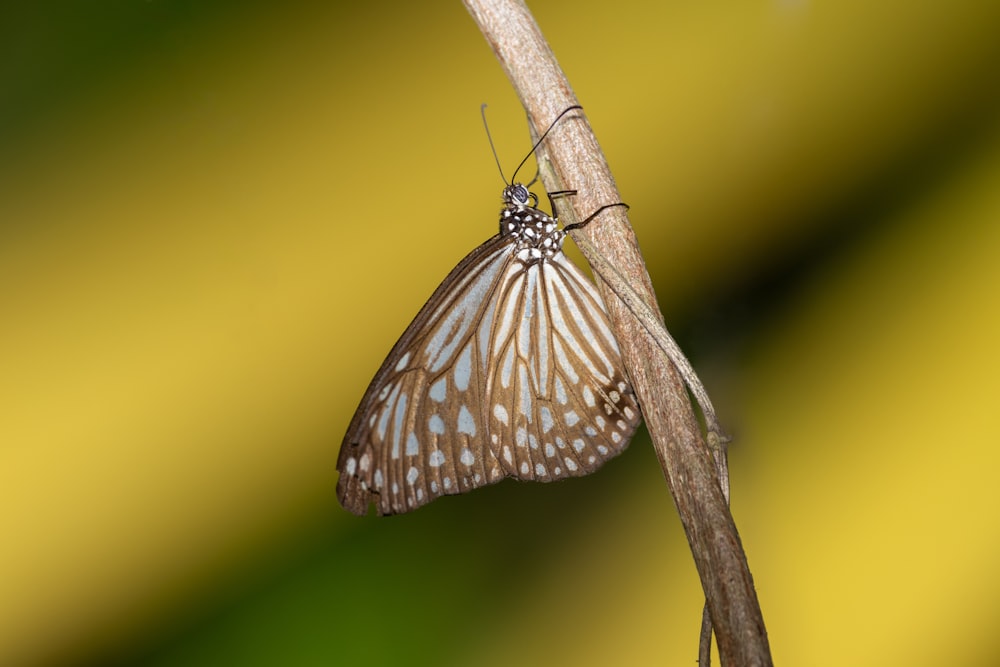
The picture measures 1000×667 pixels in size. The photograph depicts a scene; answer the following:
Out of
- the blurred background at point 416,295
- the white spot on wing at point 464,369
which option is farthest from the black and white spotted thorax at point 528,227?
the blurred background at point 416,295

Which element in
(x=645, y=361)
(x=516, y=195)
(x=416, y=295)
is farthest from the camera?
(x=416, y=295)

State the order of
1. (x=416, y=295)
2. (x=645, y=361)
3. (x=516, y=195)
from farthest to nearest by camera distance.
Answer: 1. (x=416, y=295)
2. (x=516, y=195)
3. (x=645, y=361)

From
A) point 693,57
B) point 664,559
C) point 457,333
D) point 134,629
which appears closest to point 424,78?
point 693,57

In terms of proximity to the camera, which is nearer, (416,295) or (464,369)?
(464,369)

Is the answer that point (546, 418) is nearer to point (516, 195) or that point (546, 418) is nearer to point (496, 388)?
point (496, 388)

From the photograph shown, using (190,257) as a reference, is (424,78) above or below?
above

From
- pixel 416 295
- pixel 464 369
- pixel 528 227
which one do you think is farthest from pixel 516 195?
pixel 416 295

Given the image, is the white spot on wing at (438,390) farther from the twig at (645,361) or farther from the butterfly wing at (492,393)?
the twig at (645,361)

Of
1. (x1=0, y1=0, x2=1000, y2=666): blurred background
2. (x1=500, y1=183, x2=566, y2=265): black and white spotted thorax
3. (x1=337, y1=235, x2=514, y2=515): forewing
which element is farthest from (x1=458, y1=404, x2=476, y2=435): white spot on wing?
(x1=0, y1=0, x2=1000, y2=666): blurred background

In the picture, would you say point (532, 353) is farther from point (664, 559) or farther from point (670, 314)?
point (664, 559)
